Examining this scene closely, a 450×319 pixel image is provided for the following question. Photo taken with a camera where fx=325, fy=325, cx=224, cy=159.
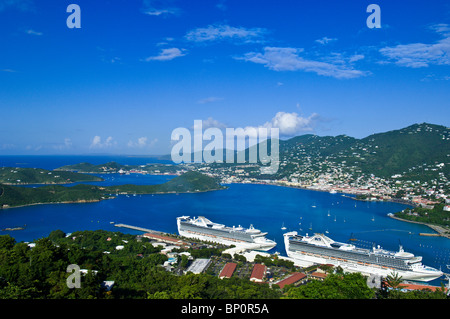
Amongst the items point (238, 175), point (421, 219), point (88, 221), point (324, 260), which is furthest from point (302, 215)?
point (238, 175)

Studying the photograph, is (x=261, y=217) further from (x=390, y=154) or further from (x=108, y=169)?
(x=108, y=169)

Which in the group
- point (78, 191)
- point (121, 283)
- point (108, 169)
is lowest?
point (78, 191)

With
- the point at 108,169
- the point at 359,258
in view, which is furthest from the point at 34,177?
the point at 359,258

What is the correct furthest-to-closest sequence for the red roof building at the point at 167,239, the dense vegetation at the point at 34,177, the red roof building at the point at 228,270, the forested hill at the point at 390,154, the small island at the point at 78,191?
the forested hill at the point at 390,154 → the dense vegetation at the point at 34,177 → the small island at the point at 78,191 → the red roof building at the point at 167,239 → the red roof building at the point at 228,270

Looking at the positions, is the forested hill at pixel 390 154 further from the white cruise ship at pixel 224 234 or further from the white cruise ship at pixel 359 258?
the white cruise ship at pixel 224 234

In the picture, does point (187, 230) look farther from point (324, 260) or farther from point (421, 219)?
point (421, 219)

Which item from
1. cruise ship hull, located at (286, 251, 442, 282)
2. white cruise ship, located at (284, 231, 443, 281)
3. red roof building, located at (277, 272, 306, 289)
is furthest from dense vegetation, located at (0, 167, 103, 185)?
red roof building, located at (277, 272, 306, 289)

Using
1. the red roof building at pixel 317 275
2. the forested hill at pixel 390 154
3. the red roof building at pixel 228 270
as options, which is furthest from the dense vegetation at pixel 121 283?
the forested hill at pixel 390 154
